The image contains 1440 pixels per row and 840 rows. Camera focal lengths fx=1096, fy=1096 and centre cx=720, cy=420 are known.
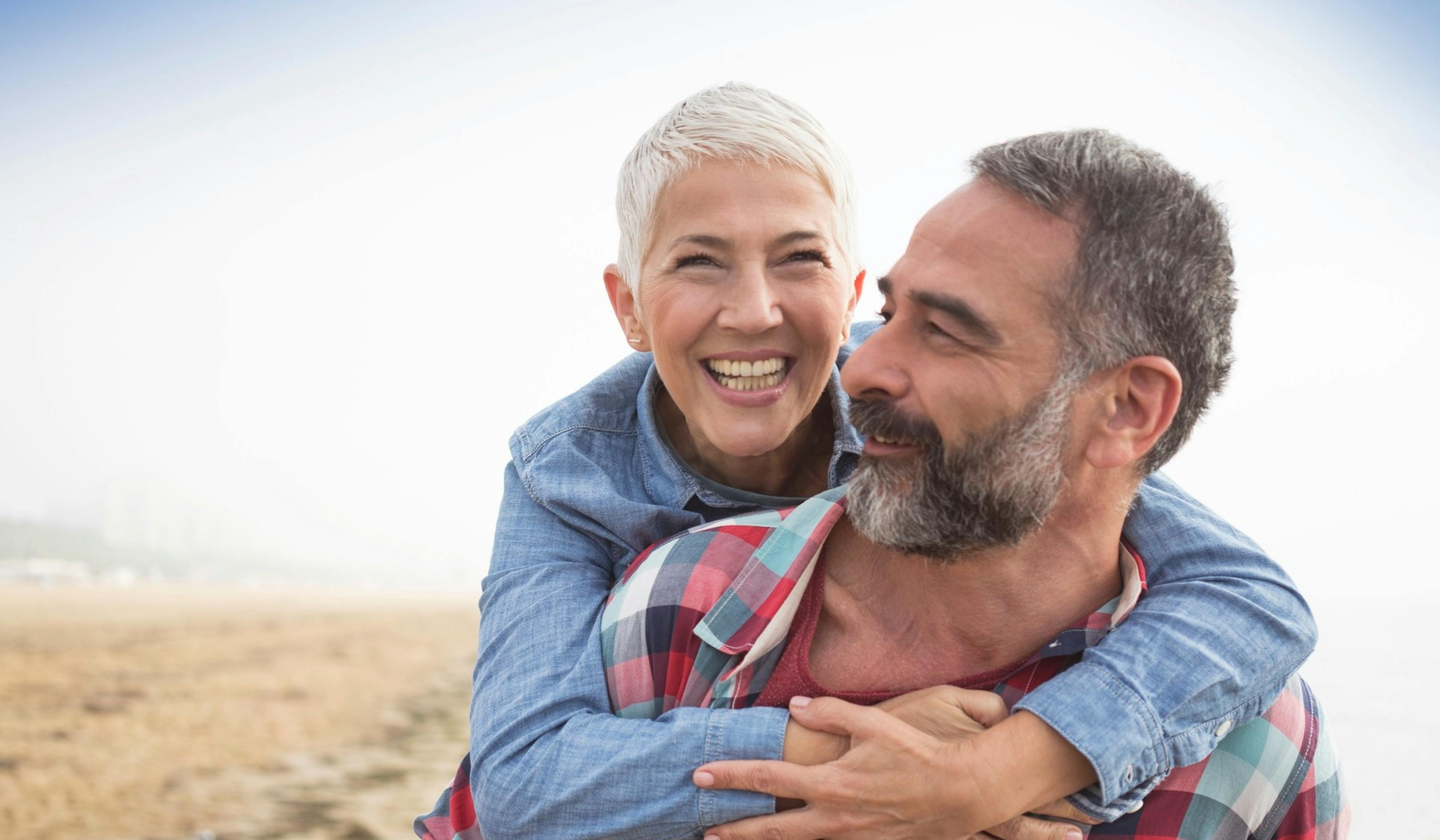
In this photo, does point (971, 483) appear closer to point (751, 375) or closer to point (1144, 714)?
point (1144, 714)

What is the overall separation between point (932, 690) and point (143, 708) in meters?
13.2

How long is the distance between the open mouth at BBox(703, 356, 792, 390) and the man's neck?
0.62 metres

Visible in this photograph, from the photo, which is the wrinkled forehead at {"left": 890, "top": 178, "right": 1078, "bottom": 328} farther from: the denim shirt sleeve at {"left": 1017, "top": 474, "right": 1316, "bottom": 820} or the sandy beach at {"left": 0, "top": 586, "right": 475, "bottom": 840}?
the sandy beach at {"left": 0, "top": 586, "right": 475, "bottom": 840}

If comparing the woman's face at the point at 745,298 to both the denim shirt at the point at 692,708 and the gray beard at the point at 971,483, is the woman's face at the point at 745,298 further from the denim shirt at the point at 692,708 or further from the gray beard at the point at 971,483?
the gray beard at the point at 971,483

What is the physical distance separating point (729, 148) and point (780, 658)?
116cm

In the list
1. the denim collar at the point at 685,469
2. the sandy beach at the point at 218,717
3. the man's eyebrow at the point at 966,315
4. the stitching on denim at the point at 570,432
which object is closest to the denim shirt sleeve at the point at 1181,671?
the man's eyebrow at the point at 966,315

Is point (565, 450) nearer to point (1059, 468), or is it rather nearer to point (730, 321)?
point (730, 321)

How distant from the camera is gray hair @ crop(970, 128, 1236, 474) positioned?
1920mm

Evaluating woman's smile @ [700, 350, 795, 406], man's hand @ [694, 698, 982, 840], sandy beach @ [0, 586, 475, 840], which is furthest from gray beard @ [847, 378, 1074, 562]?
sandy beach @ [0, 586, 475, 840]

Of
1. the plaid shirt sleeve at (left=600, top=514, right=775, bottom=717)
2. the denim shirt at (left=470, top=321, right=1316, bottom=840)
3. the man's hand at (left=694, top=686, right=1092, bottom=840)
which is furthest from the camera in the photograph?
the plaid shirt sleeve at (left=600, top=514, right=775, bottom=717)

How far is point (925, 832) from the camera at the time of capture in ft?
5.74

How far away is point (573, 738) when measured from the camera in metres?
1.96

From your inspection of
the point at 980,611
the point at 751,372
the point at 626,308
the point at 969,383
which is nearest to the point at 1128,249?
the point at 969,383

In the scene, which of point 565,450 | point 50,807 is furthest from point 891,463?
point 50,807
